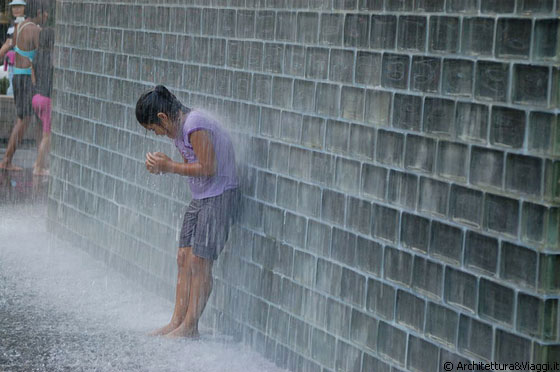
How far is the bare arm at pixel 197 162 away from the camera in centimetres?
593

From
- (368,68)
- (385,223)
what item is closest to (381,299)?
(385,223)

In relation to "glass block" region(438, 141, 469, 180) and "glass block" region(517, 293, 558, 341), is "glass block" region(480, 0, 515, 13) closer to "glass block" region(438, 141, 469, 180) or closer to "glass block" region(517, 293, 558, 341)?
"glass block" region(438, 141, 469, 180)

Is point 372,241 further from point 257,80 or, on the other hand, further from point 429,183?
point 257,80

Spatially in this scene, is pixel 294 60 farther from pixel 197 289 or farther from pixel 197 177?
pixel 197 289

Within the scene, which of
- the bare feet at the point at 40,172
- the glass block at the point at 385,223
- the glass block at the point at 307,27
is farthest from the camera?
the bare feet at the point at 40,172

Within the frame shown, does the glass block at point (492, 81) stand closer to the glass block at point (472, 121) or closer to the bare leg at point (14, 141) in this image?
the glass block at point (472, 121)

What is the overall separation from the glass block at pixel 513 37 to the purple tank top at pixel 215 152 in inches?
93.9

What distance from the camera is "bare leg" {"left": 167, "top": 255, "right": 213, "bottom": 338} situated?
6188 millimetres

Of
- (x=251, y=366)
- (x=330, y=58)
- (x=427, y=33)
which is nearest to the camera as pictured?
(x=427, y=33)

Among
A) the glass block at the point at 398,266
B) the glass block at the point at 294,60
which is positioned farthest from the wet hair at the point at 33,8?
the glass block at the point at 398,266

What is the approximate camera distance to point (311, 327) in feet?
18.1

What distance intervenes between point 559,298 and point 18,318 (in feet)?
13.6

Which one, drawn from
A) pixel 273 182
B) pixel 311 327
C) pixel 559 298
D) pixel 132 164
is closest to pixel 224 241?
pixel 273 182

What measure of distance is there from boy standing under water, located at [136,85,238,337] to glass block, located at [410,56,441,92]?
5.80ft
